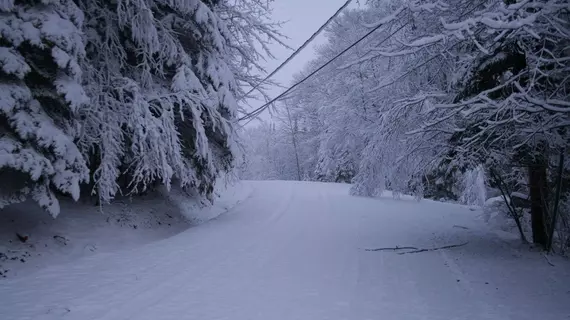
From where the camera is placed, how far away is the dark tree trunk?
7203mm

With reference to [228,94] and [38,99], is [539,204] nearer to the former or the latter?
[228,94]

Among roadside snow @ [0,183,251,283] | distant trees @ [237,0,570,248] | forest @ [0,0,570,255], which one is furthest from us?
roadside snow @ [0,183,251,283]

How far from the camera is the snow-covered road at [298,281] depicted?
4.43 m

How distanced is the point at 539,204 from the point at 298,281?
515 cm

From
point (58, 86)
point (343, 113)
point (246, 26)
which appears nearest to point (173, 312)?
point (58, 86)

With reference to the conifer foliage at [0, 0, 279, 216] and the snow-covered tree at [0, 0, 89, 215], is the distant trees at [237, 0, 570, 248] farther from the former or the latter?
the snow-covered tree at [0, 0, 89, 215]

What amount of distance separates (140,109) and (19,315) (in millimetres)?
4428

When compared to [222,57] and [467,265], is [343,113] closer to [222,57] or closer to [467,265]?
[222,57]

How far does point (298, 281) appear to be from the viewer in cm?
555

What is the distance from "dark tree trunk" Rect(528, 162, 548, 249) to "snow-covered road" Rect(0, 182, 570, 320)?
2.06 ft

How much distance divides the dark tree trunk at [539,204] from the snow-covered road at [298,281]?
2.06ft

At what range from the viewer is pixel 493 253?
24.2ft

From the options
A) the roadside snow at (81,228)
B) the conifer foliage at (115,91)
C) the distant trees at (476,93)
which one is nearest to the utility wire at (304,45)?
the conifer foliage at (115,91)

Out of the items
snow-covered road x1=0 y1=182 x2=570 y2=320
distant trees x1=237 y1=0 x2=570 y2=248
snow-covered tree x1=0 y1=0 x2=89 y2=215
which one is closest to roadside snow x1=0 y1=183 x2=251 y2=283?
snow-covered road x1=0 y1=182 x2=570 y2=320
